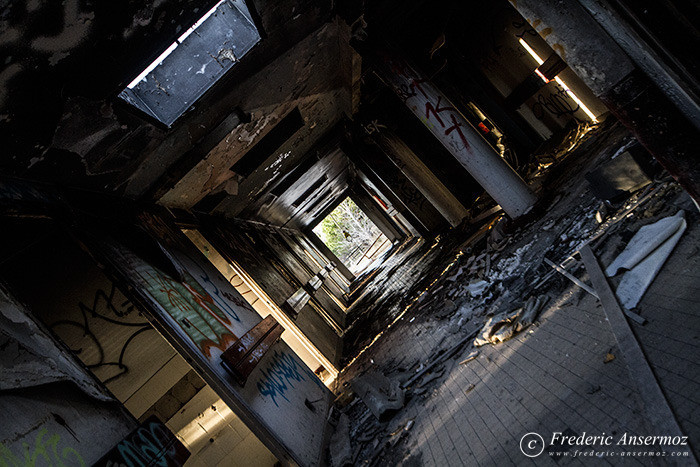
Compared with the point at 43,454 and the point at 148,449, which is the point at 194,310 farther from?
the point at 43,454

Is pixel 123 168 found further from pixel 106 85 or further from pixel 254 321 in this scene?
pixel 254 321

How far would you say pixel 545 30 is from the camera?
3.04 meters

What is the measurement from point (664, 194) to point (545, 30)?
5.99 ft

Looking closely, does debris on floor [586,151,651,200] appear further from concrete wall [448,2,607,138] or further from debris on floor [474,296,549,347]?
concrete wall [448,2,607,138]

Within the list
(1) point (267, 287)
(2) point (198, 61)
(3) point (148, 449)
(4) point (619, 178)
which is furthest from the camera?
(1) point (267, 287)

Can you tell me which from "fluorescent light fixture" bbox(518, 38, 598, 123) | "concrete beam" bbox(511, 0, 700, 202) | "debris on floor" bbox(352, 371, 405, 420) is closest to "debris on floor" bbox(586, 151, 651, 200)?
"concrete beam" bbox(511, 0, 700, 202)

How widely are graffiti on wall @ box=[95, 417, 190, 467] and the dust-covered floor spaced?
1701 millimetres

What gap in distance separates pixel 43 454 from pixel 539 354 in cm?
327

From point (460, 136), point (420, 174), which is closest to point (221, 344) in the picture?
point (460, 136)

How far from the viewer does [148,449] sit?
8.22 feet

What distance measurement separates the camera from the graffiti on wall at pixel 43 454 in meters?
1.75

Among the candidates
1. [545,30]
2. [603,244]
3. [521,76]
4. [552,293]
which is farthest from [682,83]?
[521,76]

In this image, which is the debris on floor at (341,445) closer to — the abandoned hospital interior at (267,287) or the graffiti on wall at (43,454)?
the abandoned hospital interior at (267,287)

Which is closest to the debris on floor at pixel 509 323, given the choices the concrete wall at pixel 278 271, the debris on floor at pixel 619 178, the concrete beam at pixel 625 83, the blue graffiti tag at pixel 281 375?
the concrete beam at pixel 625 83
